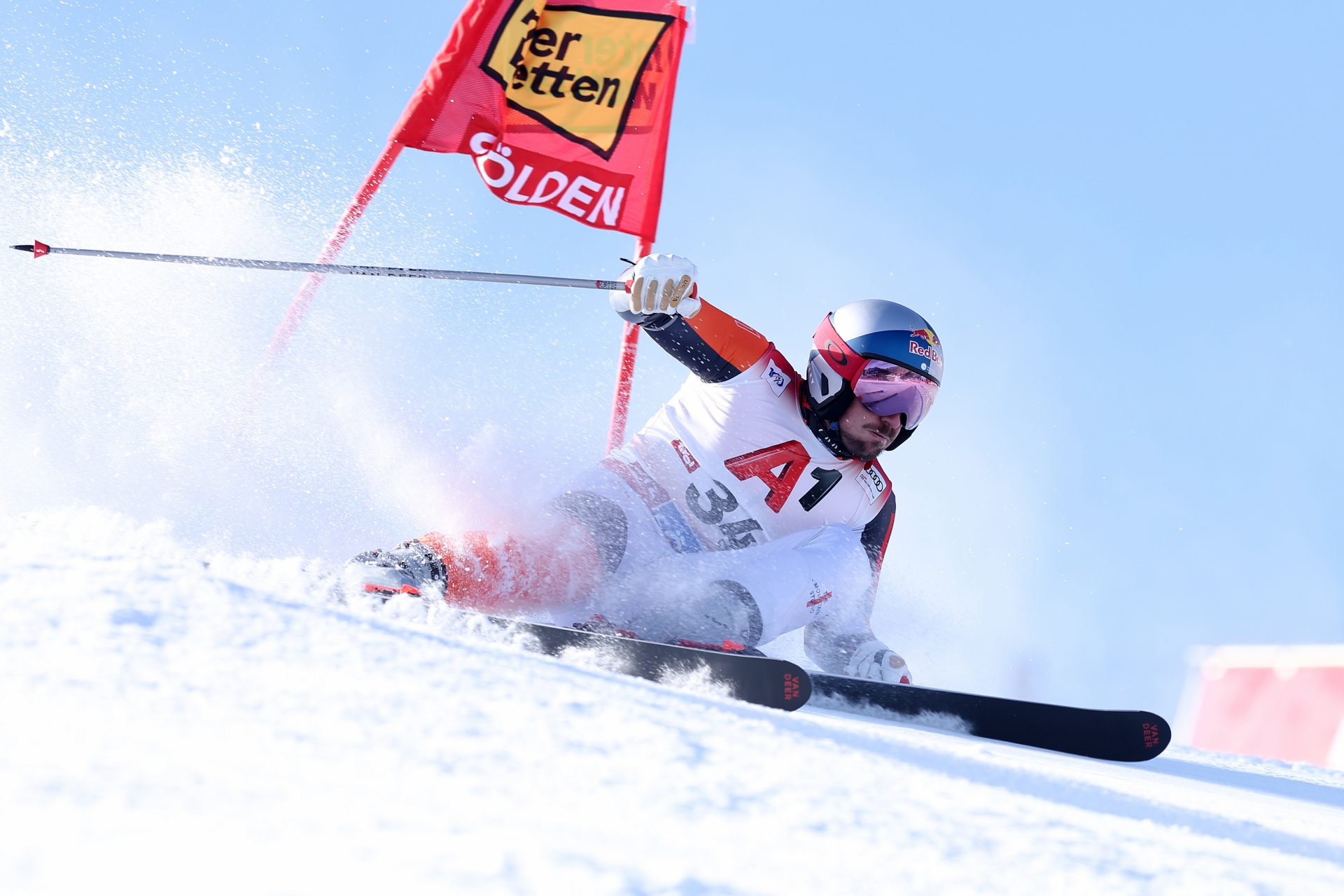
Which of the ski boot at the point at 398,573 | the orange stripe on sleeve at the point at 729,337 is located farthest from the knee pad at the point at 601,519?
the orange stripe on sleeve at the point at 729,337

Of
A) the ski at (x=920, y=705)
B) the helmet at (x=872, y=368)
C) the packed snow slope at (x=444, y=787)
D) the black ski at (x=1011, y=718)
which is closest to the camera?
the packed snow slope at (x=444, y=787)

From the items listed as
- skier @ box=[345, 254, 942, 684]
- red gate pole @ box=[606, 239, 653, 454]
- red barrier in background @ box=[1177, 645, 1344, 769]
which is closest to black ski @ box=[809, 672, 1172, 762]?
skier @ box=[345, 254, 942, 684]

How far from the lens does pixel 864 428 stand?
4129mm

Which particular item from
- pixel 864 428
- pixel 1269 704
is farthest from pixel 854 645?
pixel 1269 704

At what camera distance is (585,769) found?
1155 mm

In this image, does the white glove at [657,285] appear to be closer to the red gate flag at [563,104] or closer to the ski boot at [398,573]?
the ski boot at [398,573]

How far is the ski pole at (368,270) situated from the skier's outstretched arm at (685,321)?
110 millimetres

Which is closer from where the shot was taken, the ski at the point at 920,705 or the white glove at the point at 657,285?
the ski at the point at 920,705

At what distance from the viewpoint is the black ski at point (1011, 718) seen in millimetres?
2959

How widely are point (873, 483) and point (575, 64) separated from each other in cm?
352

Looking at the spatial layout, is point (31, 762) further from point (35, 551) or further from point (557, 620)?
point (557, 620)

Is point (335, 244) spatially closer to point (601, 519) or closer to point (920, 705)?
point (601, 519)

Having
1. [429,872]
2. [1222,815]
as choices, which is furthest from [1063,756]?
[429,872]

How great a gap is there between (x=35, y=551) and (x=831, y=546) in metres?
2.66
